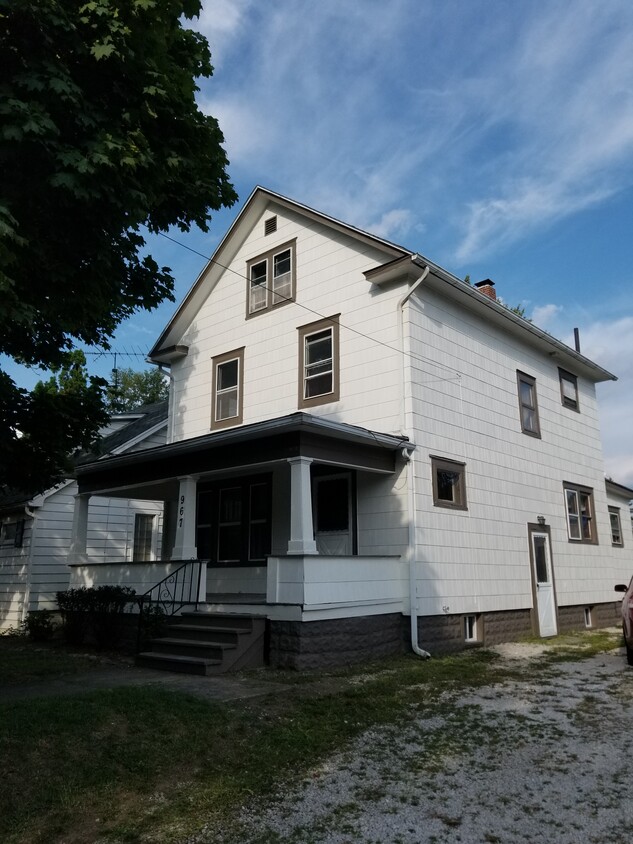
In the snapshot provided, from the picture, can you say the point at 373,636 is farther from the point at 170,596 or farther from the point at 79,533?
the point at 79,533

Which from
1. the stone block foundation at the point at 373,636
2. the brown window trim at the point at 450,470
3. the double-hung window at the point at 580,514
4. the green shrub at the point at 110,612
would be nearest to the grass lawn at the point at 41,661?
the green shrub at the point at 110,612

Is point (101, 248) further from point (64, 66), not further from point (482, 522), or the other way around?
point (482, 522)

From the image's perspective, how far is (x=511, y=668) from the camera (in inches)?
416

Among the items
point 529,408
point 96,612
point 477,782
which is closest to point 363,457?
point 96,612

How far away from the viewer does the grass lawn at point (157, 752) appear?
4.65 meters

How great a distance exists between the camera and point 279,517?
13734mm

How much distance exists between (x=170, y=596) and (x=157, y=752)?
6.53 m

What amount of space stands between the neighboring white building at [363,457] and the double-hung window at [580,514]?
0.24 feet

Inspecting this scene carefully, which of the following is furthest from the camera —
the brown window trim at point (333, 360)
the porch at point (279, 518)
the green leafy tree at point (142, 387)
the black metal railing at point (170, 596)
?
the green leafy tree at point (142, 387)

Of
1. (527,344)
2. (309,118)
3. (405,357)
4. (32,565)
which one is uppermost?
(309,118)

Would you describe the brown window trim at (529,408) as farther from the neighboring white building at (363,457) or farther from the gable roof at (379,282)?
the gable roof at (379,282)

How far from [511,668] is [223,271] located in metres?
10.9

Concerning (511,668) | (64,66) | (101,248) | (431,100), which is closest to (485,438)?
(511,668)

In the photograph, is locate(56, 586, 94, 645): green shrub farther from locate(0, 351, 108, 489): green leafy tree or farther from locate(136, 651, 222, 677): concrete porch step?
locate(0, 351, 108, 489): green leafy tree
